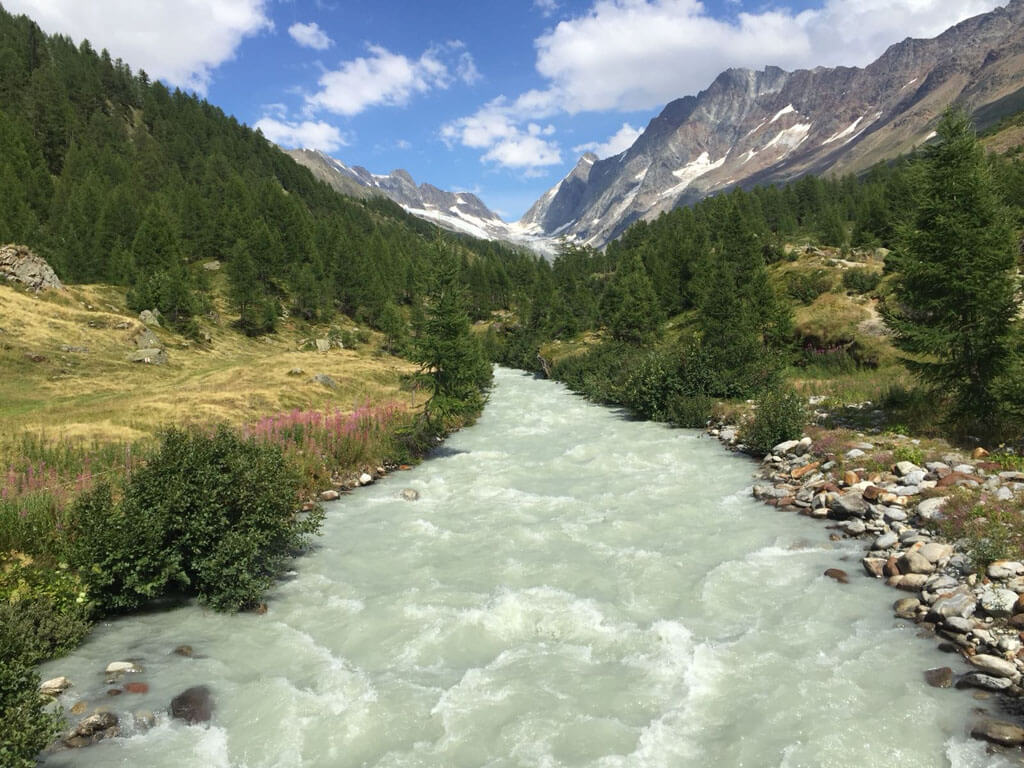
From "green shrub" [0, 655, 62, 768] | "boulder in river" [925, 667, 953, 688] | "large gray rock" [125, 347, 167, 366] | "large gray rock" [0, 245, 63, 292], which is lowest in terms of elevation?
"boulder in river" [925, 667, 953, 688]

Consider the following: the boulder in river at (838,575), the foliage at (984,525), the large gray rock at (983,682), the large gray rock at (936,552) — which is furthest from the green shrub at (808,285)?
the large gray rock at (983,682)

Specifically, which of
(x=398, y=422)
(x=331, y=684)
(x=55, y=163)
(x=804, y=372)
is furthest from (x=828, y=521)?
(x=55, y=163)

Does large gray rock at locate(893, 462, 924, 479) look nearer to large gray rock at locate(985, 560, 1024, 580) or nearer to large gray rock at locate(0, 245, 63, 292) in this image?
large gray rock at locate(985, 560, 1024, 580)

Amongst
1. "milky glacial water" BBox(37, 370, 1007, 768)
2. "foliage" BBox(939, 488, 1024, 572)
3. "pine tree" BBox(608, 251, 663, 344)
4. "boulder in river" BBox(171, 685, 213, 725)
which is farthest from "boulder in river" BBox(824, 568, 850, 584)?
"pine tree" BBox(608, 251, 663, 344)

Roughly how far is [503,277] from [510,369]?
183 feet

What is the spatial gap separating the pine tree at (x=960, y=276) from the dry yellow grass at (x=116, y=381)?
80.0 feet

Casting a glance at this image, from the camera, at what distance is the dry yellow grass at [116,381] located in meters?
20.9

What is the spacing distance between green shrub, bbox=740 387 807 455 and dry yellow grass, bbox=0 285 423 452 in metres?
18.6

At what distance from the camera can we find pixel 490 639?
9.54m

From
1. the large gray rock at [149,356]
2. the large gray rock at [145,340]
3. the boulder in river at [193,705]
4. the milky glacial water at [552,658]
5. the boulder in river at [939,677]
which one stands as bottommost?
the milky glacial water at [552,658]

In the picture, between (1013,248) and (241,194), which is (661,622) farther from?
(241,194)

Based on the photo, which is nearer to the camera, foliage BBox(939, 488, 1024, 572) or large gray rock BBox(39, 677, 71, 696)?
large gray rock BBox(39, 677, 71, 696)

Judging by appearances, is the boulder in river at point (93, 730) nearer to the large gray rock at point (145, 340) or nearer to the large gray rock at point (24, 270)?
the large gray rock at point (145, 340)

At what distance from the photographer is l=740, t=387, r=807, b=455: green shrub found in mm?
21516
